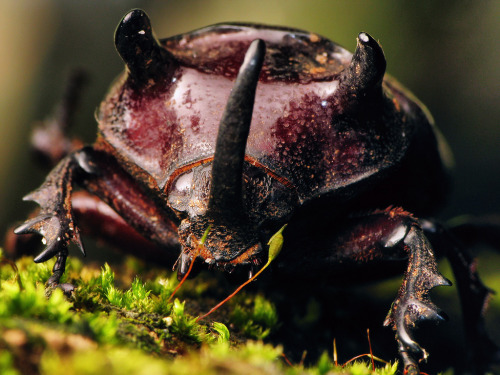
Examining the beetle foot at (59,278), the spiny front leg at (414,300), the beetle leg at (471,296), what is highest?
the beetle foot at (59,278)

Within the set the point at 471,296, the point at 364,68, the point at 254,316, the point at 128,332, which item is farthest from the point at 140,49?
the point at 471,296

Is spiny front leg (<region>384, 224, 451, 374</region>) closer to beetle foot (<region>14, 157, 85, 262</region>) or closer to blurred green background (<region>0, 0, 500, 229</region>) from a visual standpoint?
beetle foot (<region>14, 157, 85, 262</region>)

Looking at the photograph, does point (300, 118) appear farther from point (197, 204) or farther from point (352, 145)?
point (197, 204)

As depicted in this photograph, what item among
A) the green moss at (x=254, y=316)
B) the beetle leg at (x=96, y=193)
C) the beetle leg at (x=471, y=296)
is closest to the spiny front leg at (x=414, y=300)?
the beetle leg at (x=471, y=296)

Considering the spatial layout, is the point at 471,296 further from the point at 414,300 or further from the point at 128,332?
the point at 128,332

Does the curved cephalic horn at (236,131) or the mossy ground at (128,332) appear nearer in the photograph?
the mossy ground at (128,332)

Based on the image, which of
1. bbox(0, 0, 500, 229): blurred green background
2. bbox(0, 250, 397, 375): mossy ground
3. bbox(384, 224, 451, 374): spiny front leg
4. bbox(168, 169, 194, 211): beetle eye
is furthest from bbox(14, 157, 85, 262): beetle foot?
bbox(0, 0, 500, 229): blurred green background

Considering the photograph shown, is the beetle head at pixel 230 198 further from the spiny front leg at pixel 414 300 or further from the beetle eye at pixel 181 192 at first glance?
the spiny front leg at pixel 414 300
